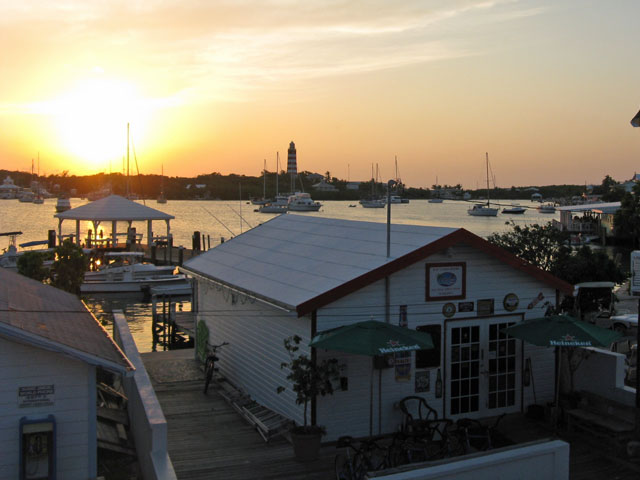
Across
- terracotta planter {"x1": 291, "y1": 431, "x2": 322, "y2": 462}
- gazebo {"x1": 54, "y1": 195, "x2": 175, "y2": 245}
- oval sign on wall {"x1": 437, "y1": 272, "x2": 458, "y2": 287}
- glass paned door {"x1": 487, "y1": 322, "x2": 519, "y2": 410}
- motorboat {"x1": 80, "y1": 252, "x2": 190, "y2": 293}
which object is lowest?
motorboat {"x1": 80, "y1": 252, "x2": 190, "y2": 293}

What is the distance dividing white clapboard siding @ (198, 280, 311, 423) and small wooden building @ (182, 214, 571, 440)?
4 centimetres

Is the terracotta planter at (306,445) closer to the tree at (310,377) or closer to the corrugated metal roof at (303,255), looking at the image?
the tree at (310,377)

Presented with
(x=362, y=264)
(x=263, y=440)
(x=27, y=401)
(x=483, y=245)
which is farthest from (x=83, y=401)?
(x=483, y=245)

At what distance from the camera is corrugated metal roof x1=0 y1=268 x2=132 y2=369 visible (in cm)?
974

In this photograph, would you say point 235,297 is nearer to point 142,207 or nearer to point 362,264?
point 362,264

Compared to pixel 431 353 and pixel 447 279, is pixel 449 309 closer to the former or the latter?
pixel 447 279

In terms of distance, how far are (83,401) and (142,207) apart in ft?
126

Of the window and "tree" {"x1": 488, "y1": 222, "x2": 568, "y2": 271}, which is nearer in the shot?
the window

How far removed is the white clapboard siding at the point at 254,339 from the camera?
1293 centimetres

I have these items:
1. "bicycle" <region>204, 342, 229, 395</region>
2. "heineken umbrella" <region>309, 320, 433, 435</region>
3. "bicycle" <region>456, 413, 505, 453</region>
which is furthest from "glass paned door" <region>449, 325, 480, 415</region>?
"bicycle" <region>204, 342, 229, 395</region>

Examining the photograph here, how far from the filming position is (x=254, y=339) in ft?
48.1

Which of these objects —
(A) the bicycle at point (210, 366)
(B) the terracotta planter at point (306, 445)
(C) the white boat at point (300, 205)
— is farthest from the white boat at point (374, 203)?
(B) the terracotta planter at point (306, 445)

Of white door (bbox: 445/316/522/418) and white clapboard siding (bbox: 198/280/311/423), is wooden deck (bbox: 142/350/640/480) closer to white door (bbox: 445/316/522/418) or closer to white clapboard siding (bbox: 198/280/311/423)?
white door (bbox: 445/316/522/418)

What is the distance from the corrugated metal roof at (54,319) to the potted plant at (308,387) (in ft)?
9.37
